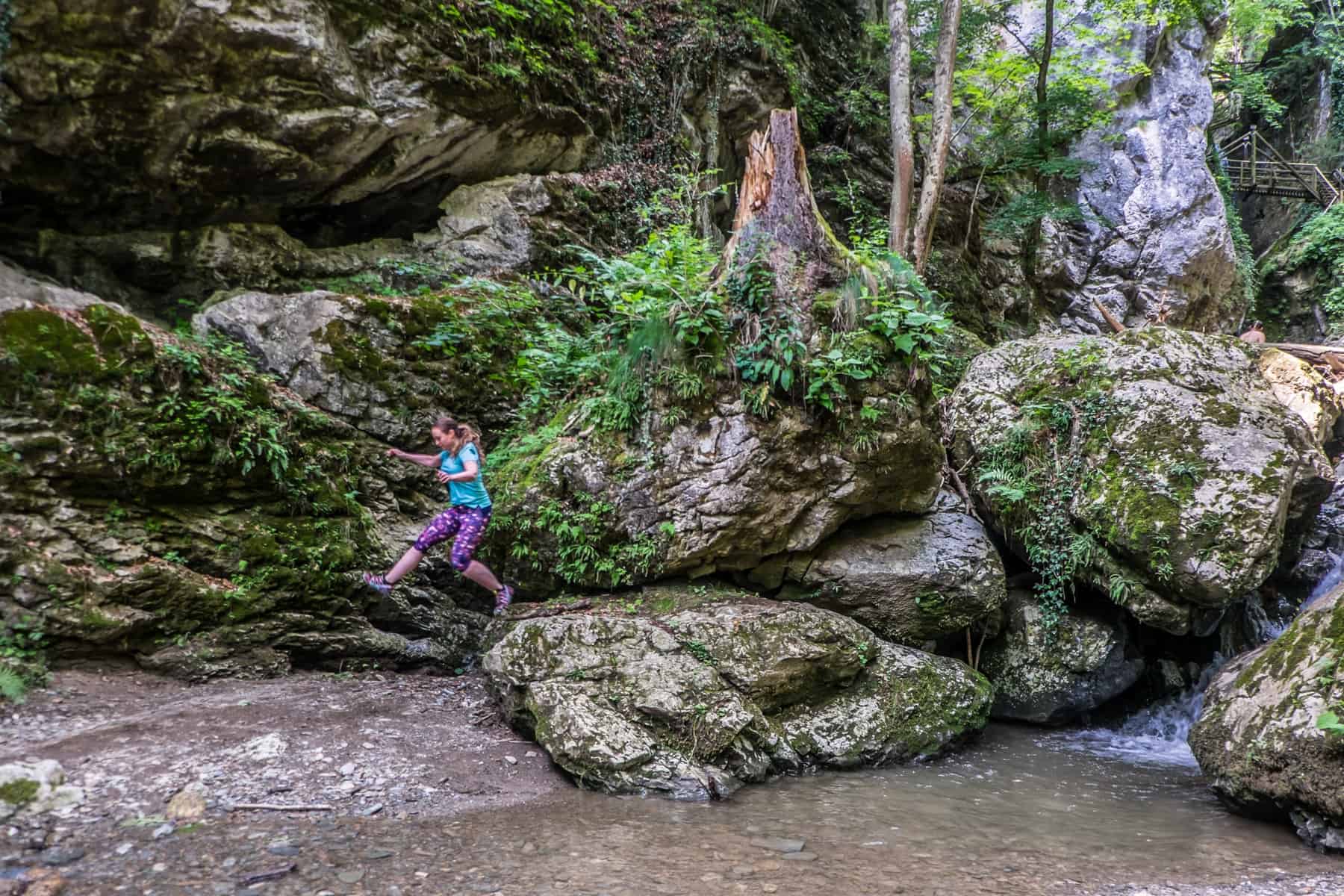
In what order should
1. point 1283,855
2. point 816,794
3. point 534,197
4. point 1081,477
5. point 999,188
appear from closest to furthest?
1. point 1283,855
2. point 816,794
3. point 1081,477
4. point 534,197
5. point 999,188

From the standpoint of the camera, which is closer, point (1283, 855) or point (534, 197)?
point (1283, 855)

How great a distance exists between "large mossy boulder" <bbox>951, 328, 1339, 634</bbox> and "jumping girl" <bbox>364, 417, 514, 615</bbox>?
547 cm

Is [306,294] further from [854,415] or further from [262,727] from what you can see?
[854,415]

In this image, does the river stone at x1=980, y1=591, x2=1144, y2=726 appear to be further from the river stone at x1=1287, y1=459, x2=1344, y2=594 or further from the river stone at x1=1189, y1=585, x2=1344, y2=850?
the river stone at x1=1287, y1=459, x2=1344, y2=594


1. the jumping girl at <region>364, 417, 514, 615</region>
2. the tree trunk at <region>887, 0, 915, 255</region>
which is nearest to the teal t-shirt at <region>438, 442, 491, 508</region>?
the jumping girl at <region>364, 417, 514, 615</region>

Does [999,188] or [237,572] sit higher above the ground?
[999,188]

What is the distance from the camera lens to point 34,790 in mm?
3453

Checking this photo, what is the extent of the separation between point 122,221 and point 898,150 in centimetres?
1040

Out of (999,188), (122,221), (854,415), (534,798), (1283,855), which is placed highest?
(999,188)

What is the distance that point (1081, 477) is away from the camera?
7273 millimetres

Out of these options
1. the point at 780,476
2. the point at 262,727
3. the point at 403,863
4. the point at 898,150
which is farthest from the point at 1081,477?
the point at 262,727

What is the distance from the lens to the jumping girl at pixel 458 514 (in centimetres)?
594

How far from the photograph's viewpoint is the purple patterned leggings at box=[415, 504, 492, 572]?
19.6 feet

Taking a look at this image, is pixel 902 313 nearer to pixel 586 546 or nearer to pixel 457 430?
pixel 586 546
